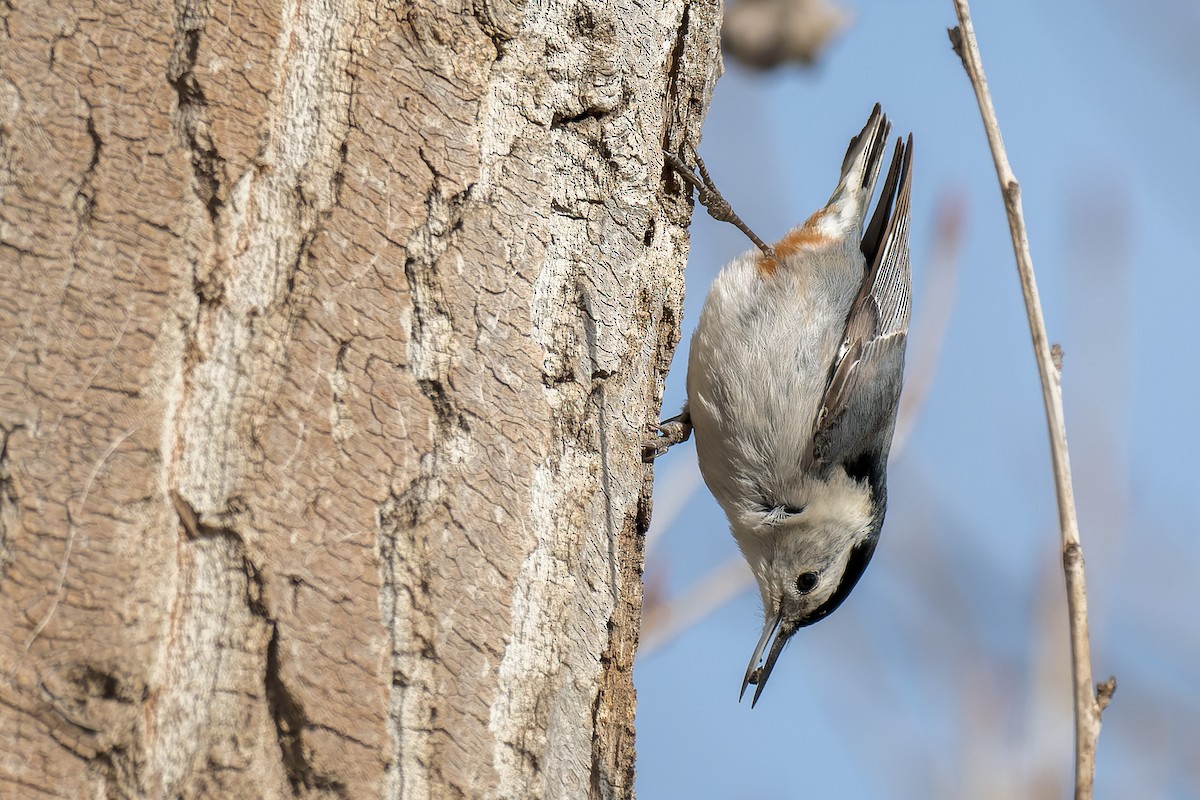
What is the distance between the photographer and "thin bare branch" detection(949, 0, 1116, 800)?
5.02 feet

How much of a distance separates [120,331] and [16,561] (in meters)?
0.33

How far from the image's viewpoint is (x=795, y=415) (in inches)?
125

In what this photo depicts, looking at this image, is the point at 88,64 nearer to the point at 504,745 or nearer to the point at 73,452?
the point at 73,452

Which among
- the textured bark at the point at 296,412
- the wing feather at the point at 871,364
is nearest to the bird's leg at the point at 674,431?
the wing feather at the point at 871,364

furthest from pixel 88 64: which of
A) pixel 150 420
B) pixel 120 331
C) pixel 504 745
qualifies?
pixel 504 745

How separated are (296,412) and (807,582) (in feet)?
7.02

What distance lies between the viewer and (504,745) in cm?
168

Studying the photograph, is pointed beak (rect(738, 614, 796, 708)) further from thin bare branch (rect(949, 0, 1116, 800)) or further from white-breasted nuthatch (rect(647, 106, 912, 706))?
thin bare branch (rect(949, 0, 1116, 800))

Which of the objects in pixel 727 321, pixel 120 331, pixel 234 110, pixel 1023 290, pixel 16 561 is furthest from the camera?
pixel 727 321

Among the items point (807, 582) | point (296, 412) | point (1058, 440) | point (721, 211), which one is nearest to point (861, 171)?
point (721, 211)

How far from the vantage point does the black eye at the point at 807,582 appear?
3.33 m

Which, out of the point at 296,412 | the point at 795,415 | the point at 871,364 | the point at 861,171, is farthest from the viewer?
the point at 861,171

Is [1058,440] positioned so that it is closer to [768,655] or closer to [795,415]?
[795,415]

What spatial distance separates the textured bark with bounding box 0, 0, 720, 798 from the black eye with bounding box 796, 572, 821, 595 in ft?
4.92
